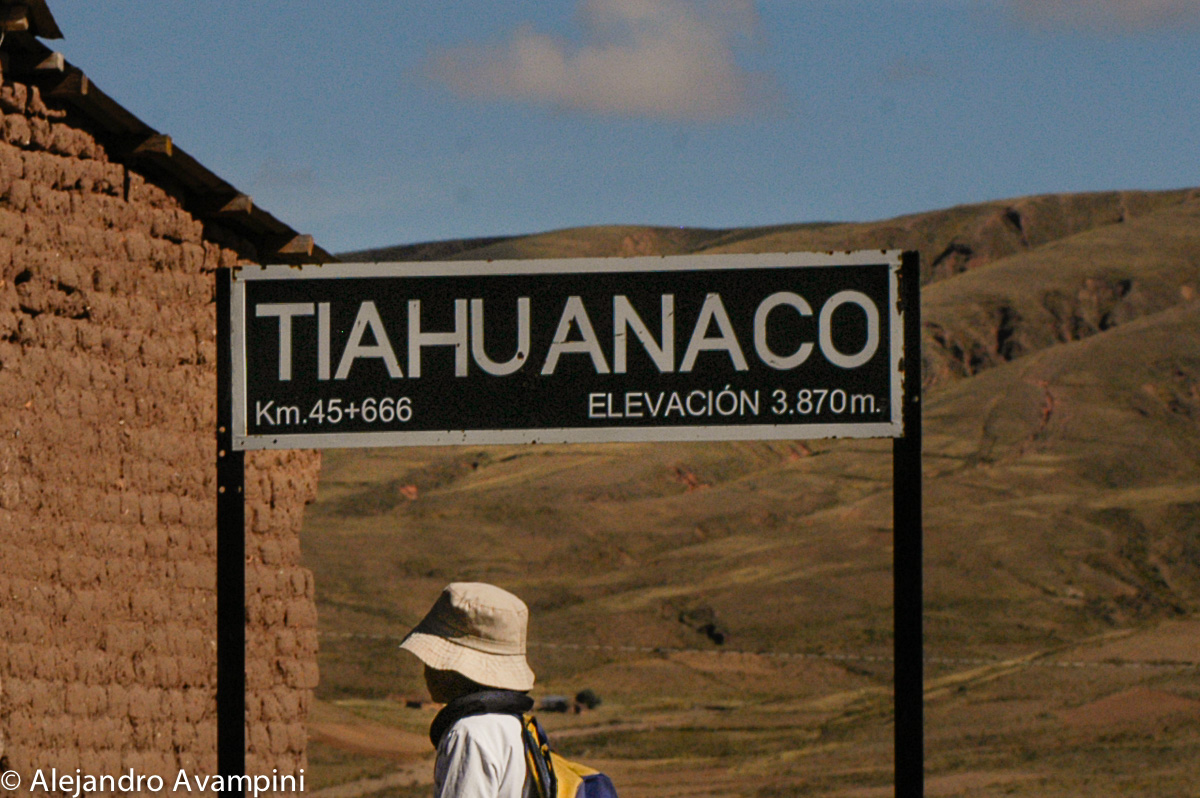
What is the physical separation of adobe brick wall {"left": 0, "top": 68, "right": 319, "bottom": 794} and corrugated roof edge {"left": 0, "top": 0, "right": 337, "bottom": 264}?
0.09 m

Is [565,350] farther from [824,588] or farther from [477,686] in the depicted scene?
[824,588]

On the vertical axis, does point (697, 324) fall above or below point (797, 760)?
above

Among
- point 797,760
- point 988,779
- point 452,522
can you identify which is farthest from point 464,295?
point 452,522

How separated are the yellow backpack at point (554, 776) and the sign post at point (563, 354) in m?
0.76

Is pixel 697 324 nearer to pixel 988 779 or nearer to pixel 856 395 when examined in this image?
pixel 856 395

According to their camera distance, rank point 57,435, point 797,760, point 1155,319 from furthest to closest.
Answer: point 1155,319
point 797,760
point 57,435

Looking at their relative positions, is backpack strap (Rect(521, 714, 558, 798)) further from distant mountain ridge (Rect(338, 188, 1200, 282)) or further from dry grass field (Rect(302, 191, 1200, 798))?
distant mountain ridge (Rect(338, 188, 1200, 282))

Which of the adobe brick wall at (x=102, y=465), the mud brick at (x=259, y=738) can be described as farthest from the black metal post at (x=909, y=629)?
the mud brick at (x=259, y=738)

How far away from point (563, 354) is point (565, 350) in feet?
0.04

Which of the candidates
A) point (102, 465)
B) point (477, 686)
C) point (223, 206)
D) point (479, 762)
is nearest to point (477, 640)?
point (477, 686)

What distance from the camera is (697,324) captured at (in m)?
3.51

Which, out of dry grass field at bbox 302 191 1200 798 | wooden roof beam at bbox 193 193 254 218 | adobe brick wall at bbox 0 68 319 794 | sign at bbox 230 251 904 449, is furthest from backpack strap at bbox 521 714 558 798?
dry grass field at bbox 302 191 1200 798

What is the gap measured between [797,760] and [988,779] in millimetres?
2939

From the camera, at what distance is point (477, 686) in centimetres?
307
